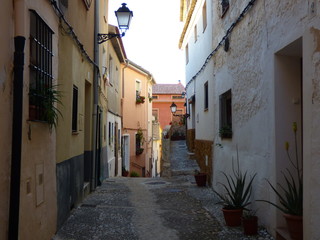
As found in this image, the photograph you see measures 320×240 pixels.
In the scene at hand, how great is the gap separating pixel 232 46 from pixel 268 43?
2.27 meters

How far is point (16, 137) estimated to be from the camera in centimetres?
357

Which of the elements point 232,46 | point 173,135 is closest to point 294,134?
point 232,46

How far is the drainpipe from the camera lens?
139 inches

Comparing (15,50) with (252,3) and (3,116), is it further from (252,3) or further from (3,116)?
(252,3)

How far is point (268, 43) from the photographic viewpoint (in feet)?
17.5

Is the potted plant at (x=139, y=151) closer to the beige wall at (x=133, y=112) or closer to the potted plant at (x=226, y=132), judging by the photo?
the beige wall at (x=133, y=112)

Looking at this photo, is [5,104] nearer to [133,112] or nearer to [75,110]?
[75,110]

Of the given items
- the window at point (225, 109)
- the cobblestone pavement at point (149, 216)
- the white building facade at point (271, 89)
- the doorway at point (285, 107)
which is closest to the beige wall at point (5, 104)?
the cobblestone pavement at point (149, 216)

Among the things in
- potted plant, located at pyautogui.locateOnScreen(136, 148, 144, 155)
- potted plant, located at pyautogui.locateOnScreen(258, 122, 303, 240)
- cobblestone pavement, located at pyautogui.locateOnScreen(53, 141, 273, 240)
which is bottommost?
cobblestone pavement, located at pyautogui.locateOnScreen(53, 141, 273, 240)

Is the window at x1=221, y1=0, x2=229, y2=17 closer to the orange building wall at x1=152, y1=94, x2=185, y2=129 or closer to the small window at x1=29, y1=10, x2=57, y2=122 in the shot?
the small window at x1=29, y1=10, x2=57, y2=122

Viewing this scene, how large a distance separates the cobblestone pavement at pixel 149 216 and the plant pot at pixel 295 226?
2.68 ft

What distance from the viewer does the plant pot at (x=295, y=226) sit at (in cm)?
428

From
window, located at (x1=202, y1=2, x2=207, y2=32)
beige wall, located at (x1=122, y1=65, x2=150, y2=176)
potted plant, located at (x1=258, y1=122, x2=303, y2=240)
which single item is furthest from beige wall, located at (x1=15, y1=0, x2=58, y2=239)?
beige wall, located at (x1=122, y1=65, x2=150, y2=176)

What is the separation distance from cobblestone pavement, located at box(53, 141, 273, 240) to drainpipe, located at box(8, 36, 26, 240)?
6.37 feet
